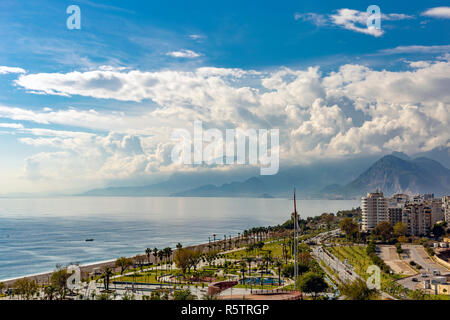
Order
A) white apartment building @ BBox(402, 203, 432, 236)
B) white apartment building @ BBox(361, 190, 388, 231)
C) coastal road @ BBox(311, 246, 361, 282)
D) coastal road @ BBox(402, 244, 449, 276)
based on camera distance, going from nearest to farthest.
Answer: coastal road @ BBox(311, 246, 361, 282) < coastal road @ BBox(402, 244, 449, 276) < white apartment building @ BBox(402, 203, 432, 236) < white apartment building @ BBox(361, 190, 388, 231)

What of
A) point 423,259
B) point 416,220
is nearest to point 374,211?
point 416,220

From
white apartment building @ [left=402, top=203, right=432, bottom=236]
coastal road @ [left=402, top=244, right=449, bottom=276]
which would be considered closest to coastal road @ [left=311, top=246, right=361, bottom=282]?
coastal road @ [left=402, top=244, right=449, bottom=276]

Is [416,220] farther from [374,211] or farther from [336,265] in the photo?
[336,265]

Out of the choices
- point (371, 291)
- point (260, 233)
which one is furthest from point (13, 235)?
point (371, 291)

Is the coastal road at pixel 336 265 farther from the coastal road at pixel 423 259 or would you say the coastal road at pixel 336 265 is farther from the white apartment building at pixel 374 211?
the white apartment building at pixel 374 211

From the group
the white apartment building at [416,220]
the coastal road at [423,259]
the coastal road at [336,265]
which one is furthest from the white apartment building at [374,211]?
the coastal road at [336,265]

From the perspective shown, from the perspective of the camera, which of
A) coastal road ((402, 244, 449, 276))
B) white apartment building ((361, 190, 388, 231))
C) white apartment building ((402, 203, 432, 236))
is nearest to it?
coastal road ((402, 244, 449, 276))

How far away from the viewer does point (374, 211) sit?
4994 centimetres

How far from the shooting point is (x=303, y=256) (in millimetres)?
30812

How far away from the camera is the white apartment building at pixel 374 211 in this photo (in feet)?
163

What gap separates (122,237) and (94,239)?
4.28 meters

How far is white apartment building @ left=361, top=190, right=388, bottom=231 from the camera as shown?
163 ft

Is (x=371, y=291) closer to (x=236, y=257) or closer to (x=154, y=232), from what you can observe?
(x=236, y=257)

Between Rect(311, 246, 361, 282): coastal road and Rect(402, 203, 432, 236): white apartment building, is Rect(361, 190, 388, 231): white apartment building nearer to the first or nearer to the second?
Rect(402, 203, 432, 236): white apartment building
